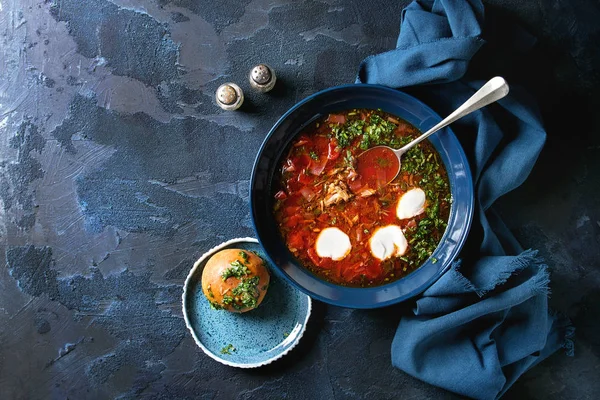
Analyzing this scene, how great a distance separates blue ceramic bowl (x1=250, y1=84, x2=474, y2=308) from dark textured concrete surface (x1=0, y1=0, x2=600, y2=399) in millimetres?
271

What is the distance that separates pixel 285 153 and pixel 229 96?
0.50m

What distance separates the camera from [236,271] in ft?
10.2

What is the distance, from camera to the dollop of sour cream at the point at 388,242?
10.6ft

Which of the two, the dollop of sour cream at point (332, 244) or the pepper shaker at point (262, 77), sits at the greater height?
the pepper shaker at point (262, 77)

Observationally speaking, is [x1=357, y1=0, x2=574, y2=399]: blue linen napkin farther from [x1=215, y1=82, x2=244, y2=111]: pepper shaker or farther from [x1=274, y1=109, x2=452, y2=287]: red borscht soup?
[x1=215, y1=82, x2=244, y2=111]: pepper shaker

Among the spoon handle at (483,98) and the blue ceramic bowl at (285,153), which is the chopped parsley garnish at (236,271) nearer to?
the blue ceramic bowl at (285,153)

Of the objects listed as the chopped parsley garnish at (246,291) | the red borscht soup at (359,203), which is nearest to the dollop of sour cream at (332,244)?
the red borscht soup at (359,203)

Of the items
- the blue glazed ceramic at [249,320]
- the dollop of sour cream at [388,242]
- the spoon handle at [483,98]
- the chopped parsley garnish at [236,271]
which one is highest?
the spoon handle at [483,98]

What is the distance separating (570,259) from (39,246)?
339cm

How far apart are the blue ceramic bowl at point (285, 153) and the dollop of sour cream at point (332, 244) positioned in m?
0.15

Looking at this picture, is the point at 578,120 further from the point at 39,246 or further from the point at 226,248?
the point at 39,246

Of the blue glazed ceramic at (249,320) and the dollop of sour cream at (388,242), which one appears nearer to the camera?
the dollop of sour cream at (388,242)

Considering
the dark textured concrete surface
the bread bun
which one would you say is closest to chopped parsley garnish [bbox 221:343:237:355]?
the dark textured concrete surface

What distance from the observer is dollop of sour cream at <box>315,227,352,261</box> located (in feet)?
10.6
